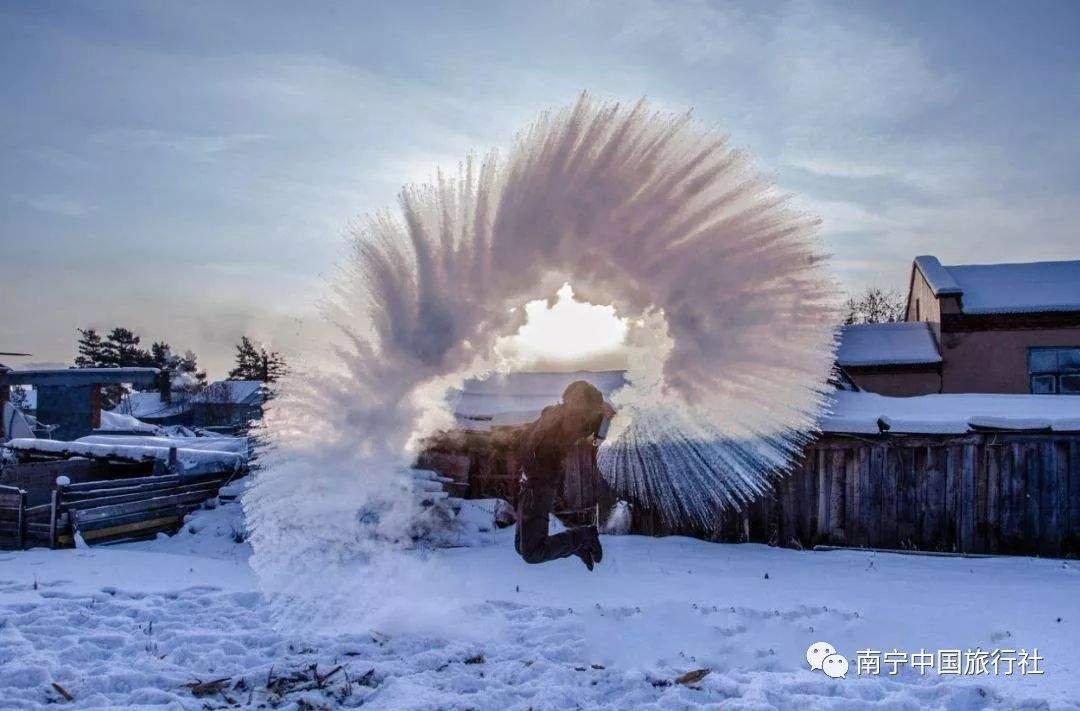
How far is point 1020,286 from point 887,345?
13.6 ft

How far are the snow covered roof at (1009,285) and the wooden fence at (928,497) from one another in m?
10.6

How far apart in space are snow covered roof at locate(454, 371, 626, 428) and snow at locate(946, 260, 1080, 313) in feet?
33.8

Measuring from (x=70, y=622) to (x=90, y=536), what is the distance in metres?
5.92

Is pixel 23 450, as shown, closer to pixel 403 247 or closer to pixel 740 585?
pixel 403 247

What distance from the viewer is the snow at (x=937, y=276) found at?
2122 cm

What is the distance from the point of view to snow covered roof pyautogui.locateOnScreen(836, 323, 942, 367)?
21.3m

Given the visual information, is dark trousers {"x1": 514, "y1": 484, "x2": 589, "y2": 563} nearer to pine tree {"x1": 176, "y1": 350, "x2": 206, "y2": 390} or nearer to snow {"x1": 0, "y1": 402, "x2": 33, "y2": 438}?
snow {"x1": 0, "y1": 402, "x2": 33, "y2": 438}

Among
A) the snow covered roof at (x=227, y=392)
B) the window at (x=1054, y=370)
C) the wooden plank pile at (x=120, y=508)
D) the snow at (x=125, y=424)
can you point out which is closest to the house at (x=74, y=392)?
the snow at (x=125, y=424)

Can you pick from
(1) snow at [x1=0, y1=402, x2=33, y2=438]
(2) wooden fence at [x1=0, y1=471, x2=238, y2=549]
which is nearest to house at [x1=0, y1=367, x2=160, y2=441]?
(1) snow at [x1=0, y1=402, x2=33, y2=438]

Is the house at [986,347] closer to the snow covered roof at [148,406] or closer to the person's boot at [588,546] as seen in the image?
the person's boot at [588,546]

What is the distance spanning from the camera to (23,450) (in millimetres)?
19156

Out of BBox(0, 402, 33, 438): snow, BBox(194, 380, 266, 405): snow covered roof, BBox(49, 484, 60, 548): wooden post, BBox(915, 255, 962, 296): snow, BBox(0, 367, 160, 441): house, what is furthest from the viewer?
BBox(194, 380, 266, 405): snow covered roof

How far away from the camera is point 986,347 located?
21.1 m

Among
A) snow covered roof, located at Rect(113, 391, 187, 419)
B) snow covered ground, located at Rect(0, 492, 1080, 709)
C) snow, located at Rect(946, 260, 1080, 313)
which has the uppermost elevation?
snow, located at Rect(946, 260, 1080, 313)
